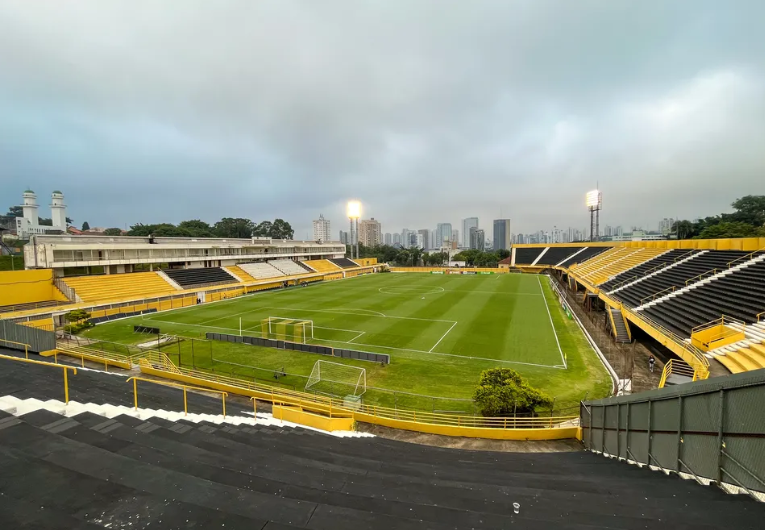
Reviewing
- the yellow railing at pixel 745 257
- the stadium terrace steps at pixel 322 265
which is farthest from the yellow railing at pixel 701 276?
the stadium terrace steps at pixel 322 265

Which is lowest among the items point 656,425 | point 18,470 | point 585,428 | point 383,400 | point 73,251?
point 383,400

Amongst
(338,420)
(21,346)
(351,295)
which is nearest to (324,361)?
(338,420)

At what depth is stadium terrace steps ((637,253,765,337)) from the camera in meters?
18.4

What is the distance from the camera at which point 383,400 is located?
52.9 ft

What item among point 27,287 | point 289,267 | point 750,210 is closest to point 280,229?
point 289,267

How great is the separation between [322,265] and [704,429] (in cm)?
7692

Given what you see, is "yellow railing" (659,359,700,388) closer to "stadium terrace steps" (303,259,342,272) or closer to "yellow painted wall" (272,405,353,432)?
"yellow painted wall" (272,405,353,432)

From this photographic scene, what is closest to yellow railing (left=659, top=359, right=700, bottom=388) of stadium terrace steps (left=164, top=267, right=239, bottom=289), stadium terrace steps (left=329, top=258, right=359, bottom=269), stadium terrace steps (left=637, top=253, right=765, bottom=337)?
stadium terrace steps (left=637, top=253, right=765, bottom=337)

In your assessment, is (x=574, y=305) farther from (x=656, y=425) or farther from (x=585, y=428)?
(x=656, y=425)

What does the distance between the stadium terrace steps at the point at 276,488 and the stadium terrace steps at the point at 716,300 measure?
55.8 feet

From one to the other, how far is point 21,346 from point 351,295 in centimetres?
3308

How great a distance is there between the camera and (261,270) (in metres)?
61.2

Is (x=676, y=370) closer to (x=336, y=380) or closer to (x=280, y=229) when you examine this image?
(x=336, y=380)

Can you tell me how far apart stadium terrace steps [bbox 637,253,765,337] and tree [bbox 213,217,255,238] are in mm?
125268
